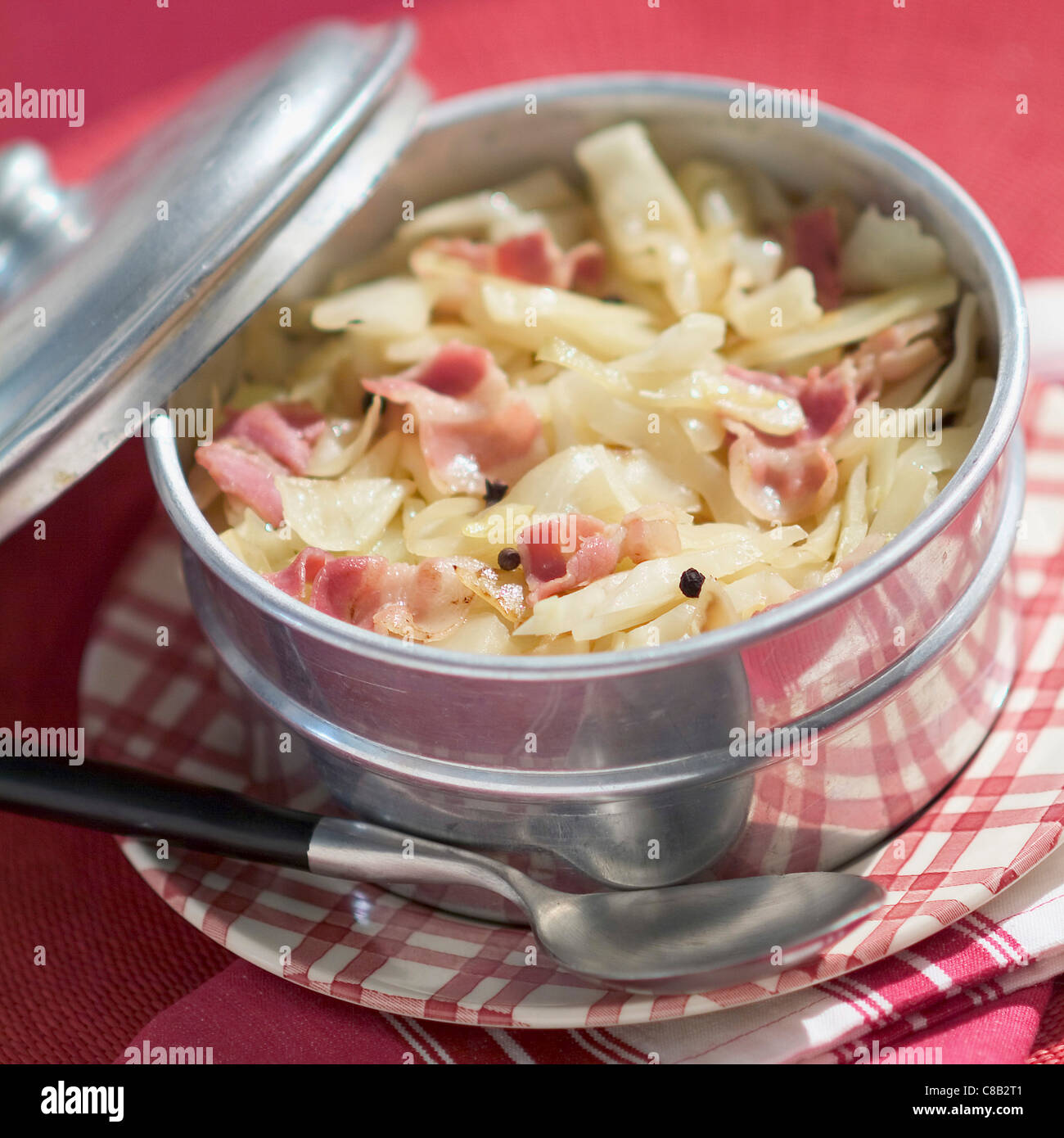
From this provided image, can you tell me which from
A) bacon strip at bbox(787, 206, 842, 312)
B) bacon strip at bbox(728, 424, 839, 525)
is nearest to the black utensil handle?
bacon strip at bbox(728, 424, 839, 525)

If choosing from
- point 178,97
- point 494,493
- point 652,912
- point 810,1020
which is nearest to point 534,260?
point 494,493

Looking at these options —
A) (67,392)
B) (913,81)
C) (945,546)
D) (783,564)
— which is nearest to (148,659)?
(67,392)

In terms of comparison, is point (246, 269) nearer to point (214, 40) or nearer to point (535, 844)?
point (535, 844)

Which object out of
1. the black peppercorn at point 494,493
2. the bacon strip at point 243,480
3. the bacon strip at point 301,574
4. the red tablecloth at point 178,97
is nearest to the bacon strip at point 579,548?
the black peppercorn at point 494,493

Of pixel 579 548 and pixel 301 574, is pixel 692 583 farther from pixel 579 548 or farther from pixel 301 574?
pixel 301 574

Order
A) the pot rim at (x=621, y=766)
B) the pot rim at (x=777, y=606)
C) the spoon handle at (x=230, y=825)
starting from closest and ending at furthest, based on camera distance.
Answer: the pot rim at (x=777, y=606), the pot rim at (x=621, y=766), the spoon handle at (x=230, y=825)

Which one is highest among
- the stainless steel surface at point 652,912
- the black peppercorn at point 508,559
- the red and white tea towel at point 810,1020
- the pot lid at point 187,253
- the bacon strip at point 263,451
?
the pot lid at point 187,253

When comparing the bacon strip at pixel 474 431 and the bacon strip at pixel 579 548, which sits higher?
the bacon strip at pixel 474 431

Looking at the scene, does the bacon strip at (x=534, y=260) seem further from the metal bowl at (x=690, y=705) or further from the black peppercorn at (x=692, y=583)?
the black peppercorn at (x=692, y=583)
